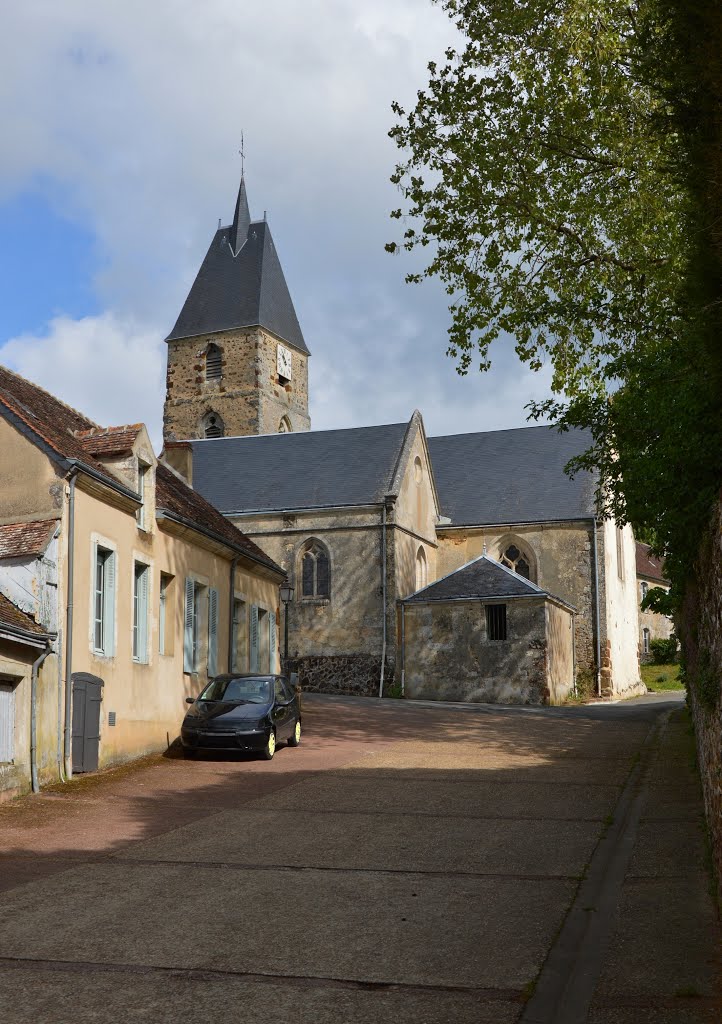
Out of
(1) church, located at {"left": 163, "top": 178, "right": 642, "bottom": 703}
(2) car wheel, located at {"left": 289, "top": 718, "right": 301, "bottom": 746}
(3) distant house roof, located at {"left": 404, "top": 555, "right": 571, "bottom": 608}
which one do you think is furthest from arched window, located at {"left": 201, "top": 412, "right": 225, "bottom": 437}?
(2) car wheel, located at {"left": 289, "top": 718, "right": 301, "bottom": 746}

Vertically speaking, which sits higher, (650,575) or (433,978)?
(650,575)

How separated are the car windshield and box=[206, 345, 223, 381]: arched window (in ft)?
134

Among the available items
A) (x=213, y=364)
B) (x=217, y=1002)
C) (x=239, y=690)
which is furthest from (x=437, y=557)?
(x=217, y=1002)

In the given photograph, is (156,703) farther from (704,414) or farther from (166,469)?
(704,414)

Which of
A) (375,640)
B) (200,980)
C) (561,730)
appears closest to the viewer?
(200,980)

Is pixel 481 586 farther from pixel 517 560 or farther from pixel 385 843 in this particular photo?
pixel 385 843

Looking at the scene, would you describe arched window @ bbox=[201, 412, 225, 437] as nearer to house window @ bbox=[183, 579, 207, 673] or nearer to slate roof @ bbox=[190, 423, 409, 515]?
slate roof @ bbox=[190, 423, 409, 515]

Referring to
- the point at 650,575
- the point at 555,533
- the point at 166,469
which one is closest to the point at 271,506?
the point at 555,533

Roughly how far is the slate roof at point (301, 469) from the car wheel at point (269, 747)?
20.5 meters

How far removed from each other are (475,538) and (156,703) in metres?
24.8

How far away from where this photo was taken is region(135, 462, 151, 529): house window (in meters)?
19.1

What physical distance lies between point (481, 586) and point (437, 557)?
831 cm

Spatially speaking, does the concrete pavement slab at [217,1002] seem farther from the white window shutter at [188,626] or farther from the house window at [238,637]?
the house window at [238,637]

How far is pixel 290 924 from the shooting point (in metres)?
7.57
